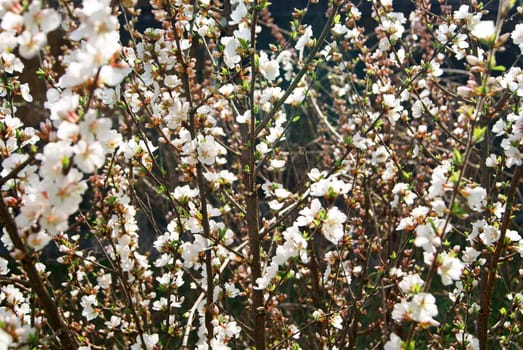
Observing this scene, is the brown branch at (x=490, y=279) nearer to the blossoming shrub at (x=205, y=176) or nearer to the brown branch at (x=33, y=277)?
the blossoming shrub at (x=205, y=176)

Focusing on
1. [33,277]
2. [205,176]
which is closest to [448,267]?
[205,176]

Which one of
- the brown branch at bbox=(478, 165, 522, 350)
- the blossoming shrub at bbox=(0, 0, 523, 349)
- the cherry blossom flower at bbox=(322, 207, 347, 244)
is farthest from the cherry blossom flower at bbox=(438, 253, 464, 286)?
the brown branch at bbox=(478, 165, 522, 350)

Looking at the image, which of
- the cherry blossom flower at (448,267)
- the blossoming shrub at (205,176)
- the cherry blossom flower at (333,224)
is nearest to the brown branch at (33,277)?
the blossoming shrub at (205,176)

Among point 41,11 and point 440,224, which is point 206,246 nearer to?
point 440,224

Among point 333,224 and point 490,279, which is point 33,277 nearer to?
point 333,224

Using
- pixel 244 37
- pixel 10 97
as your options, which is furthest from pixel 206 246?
pixel 10 97

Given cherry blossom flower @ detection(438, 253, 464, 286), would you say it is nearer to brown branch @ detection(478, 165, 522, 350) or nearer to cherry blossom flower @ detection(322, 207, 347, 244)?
cherry blossom flower @ detection(322, 207, 347, 244)

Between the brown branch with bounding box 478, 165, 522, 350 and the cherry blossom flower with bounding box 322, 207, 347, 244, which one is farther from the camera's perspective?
the brown branch with bounding box 478, 165, 522, 350

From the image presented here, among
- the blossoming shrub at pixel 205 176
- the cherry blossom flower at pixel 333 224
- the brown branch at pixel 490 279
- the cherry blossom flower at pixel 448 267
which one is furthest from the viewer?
the brown branch at pixel 490 279

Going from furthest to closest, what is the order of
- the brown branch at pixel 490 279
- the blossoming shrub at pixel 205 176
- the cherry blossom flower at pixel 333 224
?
the brown branch at pixel 490 279 → the cherry blossom flower at pixel 333 224 → the blossoming shrub at pixel 205 176

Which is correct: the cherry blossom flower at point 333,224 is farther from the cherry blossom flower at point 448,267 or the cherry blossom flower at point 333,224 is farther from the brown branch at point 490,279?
the brown branch at point 490,279

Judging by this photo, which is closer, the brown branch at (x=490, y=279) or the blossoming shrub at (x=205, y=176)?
the blossoming shrub at (x=205, y=176)

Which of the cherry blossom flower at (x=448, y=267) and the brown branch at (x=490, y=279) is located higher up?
the brown branch at (x=490, y=279)

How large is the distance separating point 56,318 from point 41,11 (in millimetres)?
892
